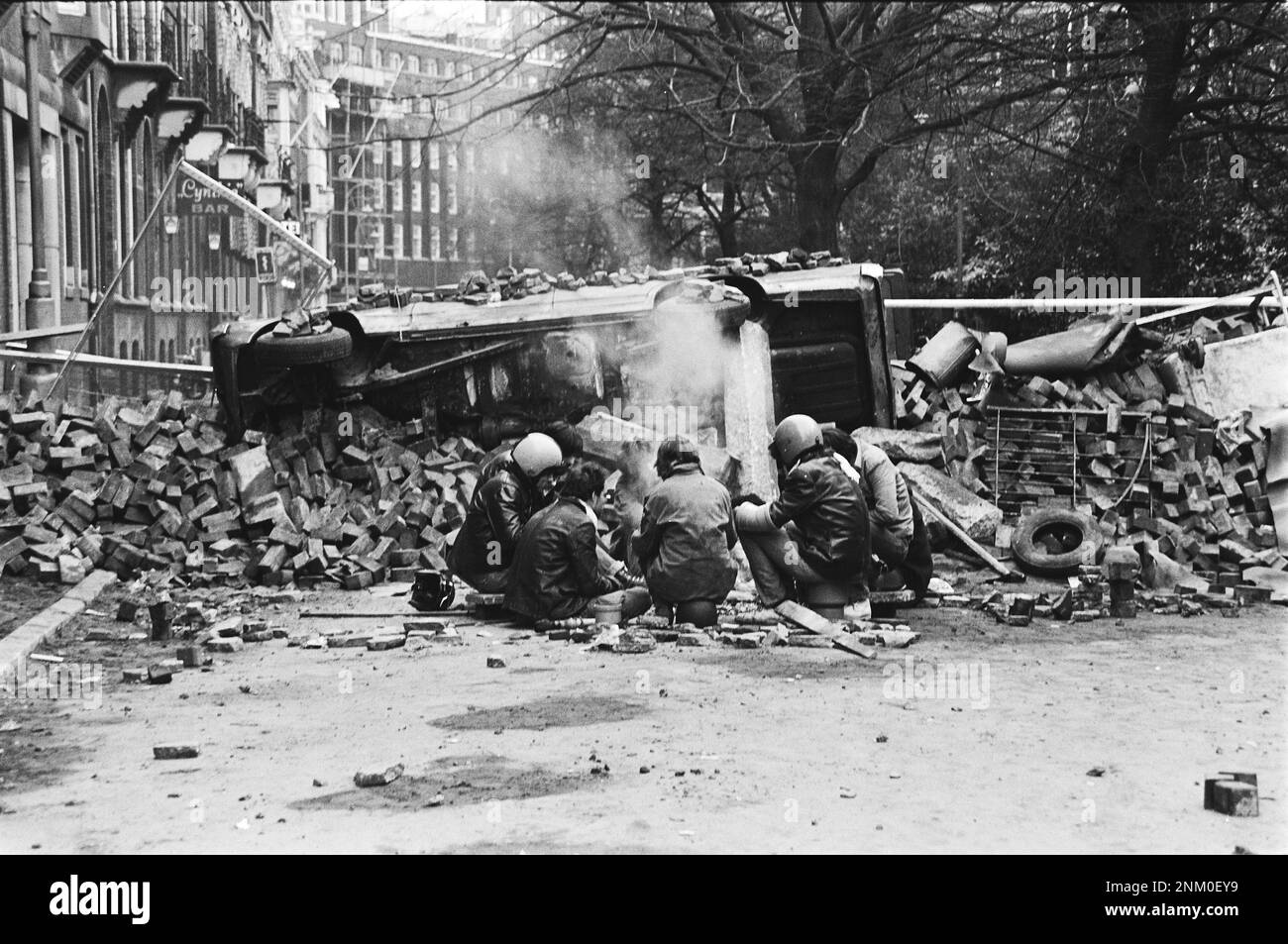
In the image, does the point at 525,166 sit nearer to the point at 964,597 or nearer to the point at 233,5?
the point at 233,5

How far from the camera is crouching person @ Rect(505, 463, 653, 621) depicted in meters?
11.1

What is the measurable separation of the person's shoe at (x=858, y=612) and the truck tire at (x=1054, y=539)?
9.76ft

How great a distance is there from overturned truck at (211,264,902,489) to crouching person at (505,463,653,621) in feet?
13.8

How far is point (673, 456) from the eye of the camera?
447 inches

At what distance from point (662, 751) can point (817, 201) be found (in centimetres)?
2118

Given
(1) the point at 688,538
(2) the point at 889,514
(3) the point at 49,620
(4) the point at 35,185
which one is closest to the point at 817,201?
(4) the point at 35,185

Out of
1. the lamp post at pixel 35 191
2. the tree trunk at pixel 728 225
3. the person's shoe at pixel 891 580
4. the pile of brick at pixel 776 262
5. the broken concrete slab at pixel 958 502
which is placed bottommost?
the person's shoe at pixel 891 580

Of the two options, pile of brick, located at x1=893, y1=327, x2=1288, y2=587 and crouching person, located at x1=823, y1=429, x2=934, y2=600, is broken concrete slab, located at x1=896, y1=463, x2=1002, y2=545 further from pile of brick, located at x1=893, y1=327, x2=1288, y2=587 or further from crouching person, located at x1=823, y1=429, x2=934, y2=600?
crouching person, located at x1=823, y1=429, x2=934, y2=600

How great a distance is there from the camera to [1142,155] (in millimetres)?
23406

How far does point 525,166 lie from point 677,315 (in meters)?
33.6

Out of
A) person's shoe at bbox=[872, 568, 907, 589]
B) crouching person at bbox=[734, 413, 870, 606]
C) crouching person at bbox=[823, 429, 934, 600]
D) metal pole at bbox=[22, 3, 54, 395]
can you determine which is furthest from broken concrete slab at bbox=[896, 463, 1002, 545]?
metal pole at bbox=[22, 3, 54, 395]

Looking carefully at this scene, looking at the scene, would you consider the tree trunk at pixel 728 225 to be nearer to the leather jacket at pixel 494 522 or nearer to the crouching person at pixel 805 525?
the leather jacket at pixel 494 522

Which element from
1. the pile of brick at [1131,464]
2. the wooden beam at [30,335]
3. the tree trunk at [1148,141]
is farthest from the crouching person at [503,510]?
the tree trunk at [1148,141]

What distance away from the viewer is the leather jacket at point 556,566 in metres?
11.1
